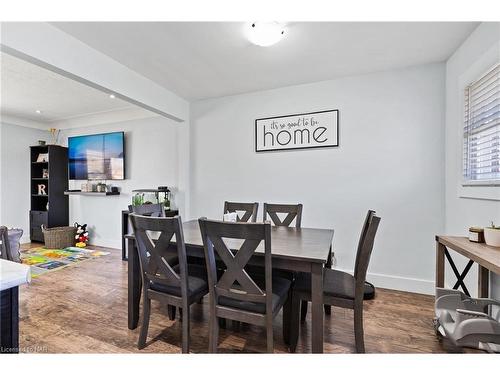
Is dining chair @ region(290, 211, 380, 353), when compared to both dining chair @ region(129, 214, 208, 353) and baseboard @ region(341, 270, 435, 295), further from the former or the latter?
baseboard @ region(341, 270, 435, 295)

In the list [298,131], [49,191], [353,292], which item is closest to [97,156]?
[49,191]

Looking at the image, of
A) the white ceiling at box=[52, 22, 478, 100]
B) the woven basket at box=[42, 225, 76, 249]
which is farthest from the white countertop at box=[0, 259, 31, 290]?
the woven basket at box=[42, 225, 76, 249]

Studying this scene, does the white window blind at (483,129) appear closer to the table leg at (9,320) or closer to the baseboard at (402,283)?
the baseboard at (402,283)

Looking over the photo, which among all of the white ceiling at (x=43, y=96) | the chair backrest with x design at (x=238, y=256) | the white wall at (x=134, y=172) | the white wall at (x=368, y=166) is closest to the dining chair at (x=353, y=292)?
the chair backrest with x design at (x=238, y=256)

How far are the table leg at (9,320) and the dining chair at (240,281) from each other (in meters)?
0.82

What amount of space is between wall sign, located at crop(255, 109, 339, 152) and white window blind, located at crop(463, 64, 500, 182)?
3.99 ft

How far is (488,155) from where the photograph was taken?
76.2 inches

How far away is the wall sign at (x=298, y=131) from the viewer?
10.1 ft

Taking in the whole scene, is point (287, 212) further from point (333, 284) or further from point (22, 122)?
point (22, 122)

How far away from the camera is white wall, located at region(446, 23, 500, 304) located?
6.01 feet

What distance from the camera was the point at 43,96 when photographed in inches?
148

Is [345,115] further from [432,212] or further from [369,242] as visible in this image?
[369,242]
